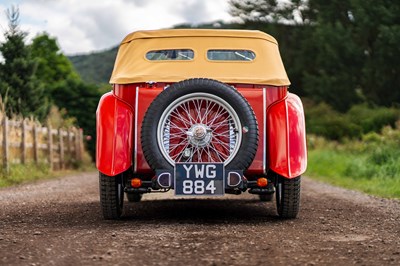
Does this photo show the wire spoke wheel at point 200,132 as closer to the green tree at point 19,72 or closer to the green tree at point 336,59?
the green tree at point 19,72

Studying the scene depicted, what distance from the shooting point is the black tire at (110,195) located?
24.2 ft

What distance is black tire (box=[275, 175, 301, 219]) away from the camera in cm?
746

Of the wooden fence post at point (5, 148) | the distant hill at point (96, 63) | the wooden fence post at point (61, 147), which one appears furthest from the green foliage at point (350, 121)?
the distant hill at point (96, 63)

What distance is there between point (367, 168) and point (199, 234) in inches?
418

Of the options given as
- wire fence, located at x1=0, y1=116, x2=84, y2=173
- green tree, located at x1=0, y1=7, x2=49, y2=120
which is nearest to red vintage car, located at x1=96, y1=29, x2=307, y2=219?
wire fence, located at x1=0, y1=116, x2=84, y2=173

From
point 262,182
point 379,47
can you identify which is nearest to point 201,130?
point 262,182

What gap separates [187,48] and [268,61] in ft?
2.96

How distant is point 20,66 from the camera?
94.8 ft

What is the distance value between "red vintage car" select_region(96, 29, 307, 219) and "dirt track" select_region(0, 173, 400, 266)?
396 mm

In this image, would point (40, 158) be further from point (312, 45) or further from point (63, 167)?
point (312, 45)

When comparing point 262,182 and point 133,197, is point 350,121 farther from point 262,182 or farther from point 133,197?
point 262,182

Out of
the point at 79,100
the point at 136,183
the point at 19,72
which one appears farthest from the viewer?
the point at 79,100

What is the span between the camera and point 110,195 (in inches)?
292

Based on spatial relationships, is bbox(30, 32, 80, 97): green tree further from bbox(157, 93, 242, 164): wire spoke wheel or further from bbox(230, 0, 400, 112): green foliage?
bbox(157, 93, 242, 164): wire spoke wheel
